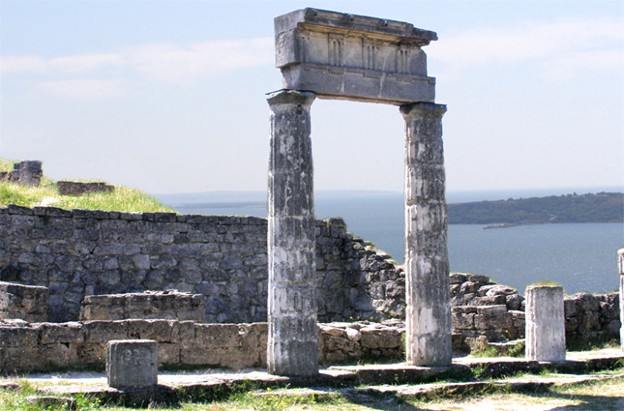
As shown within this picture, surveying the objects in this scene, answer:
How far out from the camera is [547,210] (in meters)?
137

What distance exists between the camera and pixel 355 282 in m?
23.2

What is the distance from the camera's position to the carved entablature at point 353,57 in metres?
15.5

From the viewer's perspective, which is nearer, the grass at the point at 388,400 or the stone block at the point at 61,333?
the grass at the point at 388,400

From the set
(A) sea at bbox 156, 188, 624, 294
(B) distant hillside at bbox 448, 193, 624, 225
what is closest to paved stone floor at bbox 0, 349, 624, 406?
(A) sea at bbox 156, 188, 624, 294

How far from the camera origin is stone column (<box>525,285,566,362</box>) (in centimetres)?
1750

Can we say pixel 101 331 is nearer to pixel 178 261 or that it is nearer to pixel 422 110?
pixel 422 110

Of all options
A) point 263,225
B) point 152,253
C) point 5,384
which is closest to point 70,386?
point 5,384

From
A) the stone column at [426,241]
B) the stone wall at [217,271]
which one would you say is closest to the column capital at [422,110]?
the stone column at [426,241]

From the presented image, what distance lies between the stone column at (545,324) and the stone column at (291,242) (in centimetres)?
381

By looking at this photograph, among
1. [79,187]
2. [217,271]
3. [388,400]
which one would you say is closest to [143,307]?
[217,271]

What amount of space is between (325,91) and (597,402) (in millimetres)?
5194

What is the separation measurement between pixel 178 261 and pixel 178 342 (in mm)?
5198

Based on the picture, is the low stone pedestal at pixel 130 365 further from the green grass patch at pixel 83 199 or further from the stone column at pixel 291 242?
the green grass patch at pixel 83 199

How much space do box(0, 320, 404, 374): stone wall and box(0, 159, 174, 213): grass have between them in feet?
20.4
